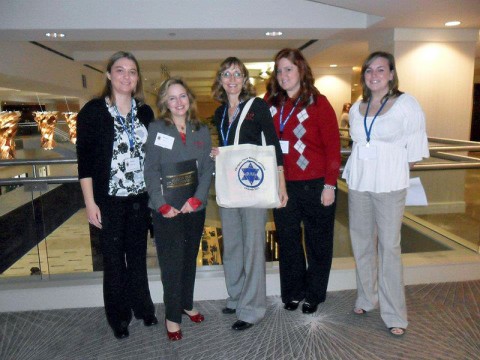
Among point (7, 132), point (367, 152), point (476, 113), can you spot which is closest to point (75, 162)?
point (367, 152)

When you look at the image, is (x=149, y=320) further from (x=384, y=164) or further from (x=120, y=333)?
(x=384, y=164)

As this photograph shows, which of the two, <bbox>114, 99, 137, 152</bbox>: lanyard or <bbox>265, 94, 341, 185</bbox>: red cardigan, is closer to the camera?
<bbox>114, 99, 137, 152</bbox>: lanyard

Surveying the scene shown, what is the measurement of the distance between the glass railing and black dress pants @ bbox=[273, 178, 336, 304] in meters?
0.58

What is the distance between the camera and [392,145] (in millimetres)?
2326

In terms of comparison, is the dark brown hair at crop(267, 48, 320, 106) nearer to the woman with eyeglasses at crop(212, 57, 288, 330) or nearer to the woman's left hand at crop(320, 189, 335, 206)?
the woman with eyeglasses at crop(212, 57, 288, 330)

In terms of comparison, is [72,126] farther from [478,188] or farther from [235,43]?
[478,188]

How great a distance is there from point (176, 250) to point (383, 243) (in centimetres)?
132

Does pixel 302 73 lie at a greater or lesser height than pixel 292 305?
greater

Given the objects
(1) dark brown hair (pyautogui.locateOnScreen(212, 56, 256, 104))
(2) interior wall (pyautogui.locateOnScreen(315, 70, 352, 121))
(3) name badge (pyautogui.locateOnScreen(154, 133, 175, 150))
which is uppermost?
(2) interior wall (pyautogui.locateOnScreen(315, 70, 352, 121))

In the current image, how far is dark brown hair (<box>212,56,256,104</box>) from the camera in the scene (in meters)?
2.28

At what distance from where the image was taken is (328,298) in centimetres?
295

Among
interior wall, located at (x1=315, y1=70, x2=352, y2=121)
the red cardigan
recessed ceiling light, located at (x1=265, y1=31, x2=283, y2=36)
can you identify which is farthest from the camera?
interior wall, located at (x1=315, y1=70, x2=352, y2=121)

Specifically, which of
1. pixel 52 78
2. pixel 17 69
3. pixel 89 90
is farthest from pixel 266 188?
pixel 89 90

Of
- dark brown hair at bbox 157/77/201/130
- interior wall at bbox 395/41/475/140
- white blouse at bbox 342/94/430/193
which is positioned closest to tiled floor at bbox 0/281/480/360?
white blouse at bbox 342/94/430/193
